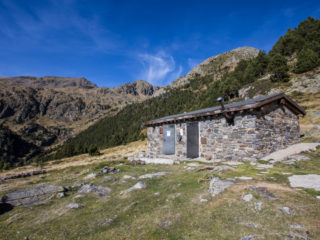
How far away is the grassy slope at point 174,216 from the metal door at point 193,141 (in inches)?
280

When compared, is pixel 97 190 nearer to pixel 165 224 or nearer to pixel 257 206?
pixel 165 224

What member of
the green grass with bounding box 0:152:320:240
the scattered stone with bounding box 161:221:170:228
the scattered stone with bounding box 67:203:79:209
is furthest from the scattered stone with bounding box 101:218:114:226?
the scattered stone with bounding box 67:203:79:209

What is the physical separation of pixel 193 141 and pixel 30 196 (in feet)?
34.5

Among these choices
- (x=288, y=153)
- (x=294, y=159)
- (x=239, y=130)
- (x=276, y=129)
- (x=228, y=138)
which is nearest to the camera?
(x=294, y=159)

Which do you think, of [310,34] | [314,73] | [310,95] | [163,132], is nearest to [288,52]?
[310,34]

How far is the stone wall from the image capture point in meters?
10.4

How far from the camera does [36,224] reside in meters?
4.92

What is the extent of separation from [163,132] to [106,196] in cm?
1059

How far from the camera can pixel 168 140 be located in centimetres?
1623

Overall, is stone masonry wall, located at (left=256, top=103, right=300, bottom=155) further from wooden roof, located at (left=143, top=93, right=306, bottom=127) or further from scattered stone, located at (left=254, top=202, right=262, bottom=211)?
scattered stone, located at (left=254, top=202, right=262, bottom=211)

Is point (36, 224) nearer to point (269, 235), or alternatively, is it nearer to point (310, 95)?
point (269, 235)

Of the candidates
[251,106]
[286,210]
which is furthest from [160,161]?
[286,210]

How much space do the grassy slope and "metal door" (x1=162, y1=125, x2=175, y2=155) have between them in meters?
9.11

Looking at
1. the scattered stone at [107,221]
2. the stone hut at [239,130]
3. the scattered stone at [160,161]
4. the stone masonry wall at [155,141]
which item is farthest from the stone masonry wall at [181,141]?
the scattered stone at [107,221]
